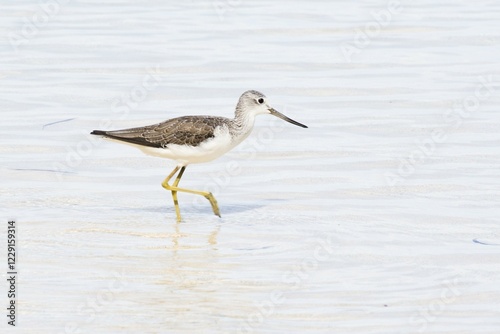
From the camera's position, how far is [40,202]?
35.1 ft

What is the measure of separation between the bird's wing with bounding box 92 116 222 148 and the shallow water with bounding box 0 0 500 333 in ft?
1.73

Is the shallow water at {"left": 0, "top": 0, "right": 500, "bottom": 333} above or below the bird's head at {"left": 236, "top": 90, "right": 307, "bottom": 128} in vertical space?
below

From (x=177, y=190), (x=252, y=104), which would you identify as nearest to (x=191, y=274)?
(x=177, y=190)

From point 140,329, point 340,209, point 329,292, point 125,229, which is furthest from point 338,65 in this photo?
point 140,329

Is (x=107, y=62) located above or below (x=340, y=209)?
below

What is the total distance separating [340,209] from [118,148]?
3.04m

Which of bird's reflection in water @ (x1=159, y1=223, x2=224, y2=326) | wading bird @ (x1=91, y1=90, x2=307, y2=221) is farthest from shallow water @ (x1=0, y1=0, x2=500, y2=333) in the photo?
wading bird @ (x1=91, y1=90, x2=307, y2=221)

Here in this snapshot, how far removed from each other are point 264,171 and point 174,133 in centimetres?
145

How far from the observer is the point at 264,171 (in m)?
12.1

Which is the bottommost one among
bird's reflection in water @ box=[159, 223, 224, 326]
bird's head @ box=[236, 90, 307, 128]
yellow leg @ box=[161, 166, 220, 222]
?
yellow leg @ box=[161, 166, 220, 222]

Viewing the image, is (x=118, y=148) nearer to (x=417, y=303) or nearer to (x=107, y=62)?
(x=107, y=62)

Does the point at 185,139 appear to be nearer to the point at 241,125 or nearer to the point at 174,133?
the point at 174,133

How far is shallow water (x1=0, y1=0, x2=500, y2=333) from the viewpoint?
8039 millimetres

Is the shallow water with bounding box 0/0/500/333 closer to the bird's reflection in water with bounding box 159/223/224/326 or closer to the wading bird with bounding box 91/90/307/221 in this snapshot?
the bird's reflection in water with bounding box 159/223/224/326
